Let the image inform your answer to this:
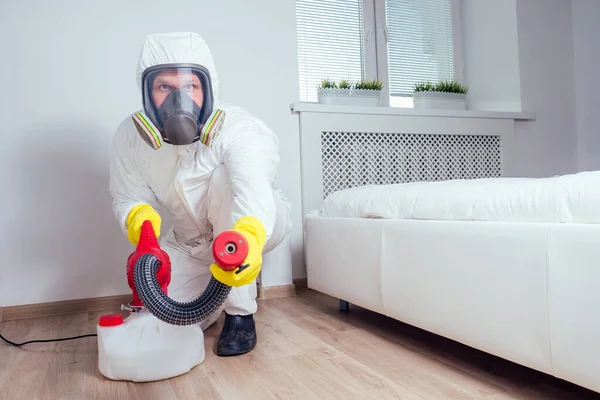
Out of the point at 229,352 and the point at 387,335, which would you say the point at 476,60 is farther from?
the point at 229,352

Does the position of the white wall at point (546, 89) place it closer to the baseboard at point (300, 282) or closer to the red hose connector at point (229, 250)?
the baseboard at point (300, 282)

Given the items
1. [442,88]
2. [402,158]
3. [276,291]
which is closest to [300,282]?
[276,291]

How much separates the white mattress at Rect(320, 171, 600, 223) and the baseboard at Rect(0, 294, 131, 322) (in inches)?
38.7

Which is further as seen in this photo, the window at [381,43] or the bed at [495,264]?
the window at [381,43]

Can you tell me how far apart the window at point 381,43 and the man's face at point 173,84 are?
49.5 inches

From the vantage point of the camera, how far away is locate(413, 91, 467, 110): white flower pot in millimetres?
2271

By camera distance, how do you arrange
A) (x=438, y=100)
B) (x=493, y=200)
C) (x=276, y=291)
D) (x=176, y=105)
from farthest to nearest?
1. (x=438, y=100)
2. (x=276, y=291)
3. (x=176, y=105)
4. (x=493, y=200)

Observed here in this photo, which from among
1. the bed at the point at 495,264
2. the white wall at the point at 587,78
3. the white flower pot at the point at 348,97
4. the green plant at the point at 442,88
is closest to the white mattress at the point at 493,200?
the bed at the point at 495,264

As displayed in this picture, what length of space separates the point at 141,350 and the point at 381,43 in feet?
6.36

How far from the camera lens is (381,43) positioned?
2.43 m

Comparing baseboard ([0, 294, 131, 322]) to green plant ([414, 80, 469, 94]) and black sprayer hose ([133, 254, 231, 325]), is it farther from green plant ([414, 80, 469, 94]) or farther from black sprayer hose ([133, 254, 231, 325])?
green plant ([414, 80, 469, 94])

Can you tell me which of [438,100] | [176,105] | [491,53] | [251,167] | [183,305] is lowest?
[183,305]

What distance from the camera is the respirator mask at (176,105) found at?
3.54ft

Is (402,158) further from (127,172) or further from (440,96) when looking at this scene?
(127,172)
